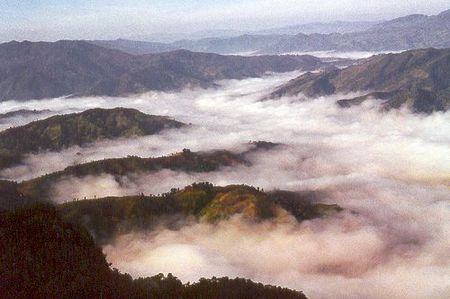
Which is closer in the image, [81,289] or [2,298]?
[2,298]

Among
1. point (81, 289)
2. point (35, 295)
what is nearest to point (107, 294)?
point (81, 289)

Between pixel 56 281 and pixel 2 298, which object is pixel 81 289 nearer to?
pixel 56 281

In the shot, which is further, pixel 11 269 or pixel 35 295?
pixel 11 269

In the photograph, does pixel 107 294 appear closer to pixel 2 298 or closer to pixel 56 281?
pixel 56 281

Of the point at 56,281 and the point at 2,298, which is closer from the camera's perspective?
the point at 2,298

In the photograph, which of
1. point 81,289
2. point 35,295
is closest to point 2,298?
point 35,295

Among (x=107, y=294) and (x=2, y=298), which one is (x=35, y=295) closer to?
(x=2, y=298)

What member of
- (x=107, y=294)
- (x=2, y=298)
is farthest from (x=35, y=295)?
(x=107, y=294)
